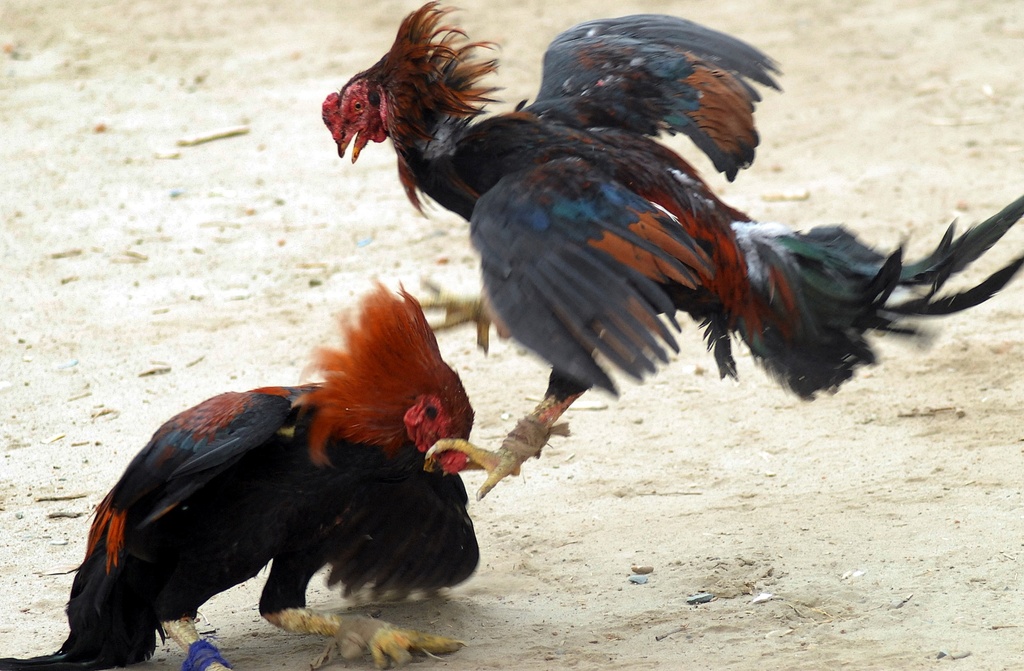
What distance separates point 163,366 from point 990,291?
149 inches

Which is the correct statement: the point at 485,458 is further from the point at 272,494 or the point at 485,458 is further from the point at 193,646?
the point at 193,646

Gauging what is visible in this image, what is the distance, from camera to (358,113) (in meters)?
4.00

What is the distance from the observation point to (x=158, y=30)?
10531mm

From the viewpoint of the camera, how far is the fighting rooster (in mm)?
3350

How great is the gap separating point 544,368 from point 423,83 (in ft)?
6.95

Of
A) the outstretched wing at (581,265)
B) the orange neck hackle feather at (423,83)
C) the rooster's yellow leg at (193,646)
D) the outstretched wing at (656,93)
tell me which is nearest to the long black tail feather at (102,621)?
the rooster's yellow leg at (193,646)

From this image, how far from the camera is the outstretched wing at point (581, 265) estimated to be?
297cm

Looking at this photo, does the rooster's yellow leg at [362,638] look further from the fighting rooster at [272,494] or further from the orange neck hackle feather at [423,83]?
the orange neck hackle feather at [423,83]

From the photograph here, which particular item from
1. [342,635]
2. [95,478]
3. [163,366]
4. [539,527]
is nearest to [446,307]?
[539,527]

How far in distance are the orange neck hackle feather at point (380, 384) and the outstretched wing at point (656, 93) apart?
1057 mm

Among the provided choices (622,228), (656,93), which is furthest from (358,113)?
(622,228)

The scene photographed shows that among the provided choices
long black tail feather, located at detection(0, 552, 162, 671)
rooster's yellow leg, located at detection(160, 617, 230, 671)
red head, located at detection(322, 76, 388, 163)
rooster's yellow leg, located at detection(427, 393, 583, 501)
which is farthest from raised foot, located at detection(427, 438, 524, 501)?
red head, located at detection(322, 76, 388, 163)

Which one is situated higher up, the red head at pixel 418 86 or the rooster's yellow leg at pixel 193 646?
the red head at pixel 418 86

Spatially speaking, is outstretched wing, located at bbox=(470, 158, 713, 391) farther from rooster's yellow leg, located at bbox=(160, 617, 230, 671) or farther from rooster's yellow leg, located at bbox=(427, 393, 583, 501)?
rooster's yellow leg, located at bbox=(160, 617, 230, 671)
